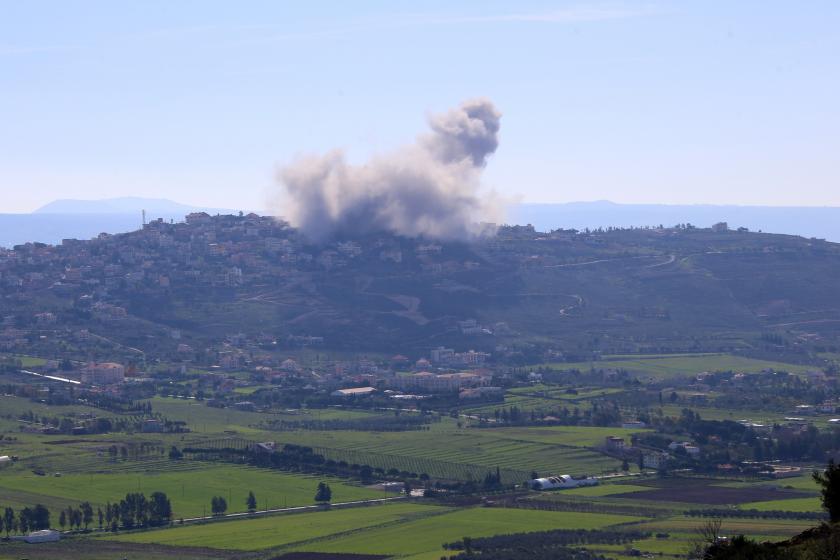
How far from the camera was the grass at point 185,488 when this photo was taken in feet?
200

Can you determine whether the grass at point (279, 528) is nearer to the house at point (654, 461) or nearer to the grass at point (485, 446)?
the grass at point (485, 446)

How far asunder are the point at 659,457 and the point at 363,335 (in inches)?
1981

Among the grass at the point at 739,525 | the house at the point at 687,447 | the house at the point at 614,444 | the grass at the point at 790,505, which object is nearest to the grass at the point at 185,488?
the grass at the point at 739,525

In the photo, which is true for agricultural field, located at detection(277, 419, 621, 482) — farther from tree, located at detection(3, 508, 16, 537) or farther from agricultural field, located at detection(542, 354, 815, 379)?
agricultural field, located at detection(542, 354, 815, 379)

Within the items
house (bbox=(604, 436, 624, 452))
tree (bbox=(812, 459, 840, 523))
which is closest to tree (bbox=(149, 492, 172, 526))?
house (bbox=(604, 436, 624, 452))

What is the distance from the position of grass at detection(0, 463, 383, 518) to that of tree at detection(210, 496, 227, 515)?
42 centimetres

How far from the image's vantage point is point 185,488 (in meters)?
64.0

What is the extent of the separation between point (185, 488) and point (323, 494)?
595 centimetres

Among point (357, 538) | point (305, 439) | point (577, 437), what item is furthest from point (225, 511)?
point (577, 437)

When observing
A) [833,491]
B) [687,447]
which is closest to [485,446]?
[687,447]

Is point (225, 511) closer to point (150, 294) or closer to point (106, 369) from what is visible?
point (106, 369)

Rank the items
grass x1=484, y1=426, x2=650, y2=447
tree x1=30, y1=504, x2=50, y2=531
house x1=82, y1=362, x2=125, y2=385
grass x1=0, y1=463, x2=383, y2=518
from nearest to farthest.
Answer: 1. tree x1=30, y1=504, x2=50, y2=531
2. grass x1=0, y1=463, x2=383, y2=518
3. grass x1=484, y1=426, x2=650, y2=447
4. house x1=82, y1=362, x2=125, y2=385

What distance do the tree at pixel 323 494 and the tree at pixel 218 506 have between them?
389 cm

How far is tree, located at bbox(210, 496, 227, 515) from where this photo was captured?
59734 millimetres
